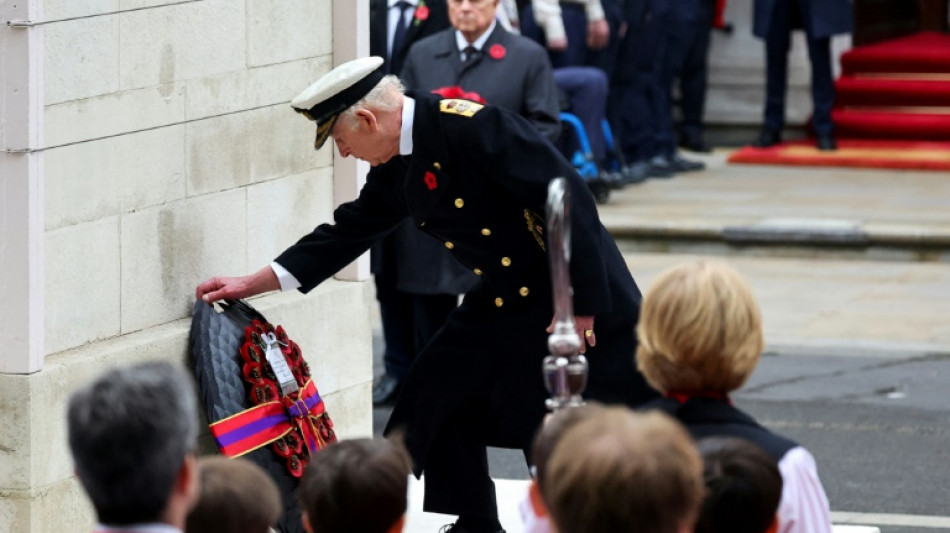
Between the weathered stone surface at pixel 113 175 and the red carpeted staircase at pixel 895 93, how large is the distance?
10447 millimetres

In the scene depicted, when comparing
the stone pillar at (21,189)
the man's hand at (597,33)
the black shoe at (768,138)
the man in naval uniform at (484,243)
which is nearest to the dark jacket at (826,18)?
the black shoe at (768,138)

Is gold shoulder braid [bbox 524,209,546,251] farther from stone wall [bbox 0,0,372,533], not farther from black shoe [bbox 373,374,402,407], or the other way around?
black shoe [bbox 373,374,402,407]

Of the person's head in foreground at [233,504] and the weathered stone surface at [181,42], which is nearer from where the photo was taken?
the person's head in foreground at [233,504]

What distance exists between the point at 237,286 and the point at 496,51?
8.97ft

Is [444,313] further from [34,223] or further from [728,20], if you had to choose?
[728,20]

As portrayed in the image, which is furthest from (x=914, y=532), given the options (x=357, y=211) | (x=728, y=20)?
(x=728, y=20)

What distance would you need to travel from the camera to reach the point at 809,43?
51.1 ft

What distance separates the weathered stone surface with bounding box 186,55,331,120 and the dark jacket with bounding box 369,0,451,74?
256 centimetres

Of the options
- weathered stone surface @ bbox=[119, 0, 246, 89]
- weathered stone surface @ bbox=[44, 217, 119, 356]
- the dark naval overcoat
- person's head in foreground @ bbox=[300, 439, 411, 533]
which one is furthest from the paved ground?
person's head in foreground @ bbox=[300, 439, 411, 533]

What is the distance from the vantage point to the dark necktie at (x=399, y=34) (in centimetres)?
980

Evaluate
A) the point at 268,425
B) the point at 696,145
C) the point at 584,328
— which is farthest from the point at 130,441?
the point at 696,145

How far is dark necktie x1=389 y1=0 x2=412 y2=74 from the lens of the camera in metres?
9.80

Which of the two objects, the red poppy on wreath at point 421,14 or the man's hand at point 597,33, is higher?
the red poppy on wreath at point 421,14

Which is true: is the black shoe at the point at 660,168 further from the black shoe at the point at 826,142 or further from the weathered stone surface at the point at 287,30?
the weathered stone surface at the point at 287,30
